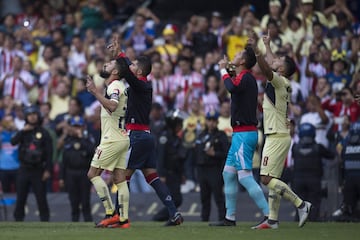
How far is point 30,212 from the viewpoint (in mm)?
23672

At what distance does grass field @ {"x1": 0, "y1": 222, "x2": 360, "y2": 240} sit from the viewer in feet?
47.6

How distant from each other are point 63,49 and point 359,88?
841 centimetres

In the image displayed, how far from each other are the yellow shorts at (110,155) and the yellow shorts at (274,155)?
1.97m

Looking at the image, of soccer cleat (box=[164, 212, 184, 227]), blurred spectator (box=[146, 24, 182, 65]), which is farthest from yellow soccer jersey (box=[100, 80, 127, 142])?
blurred spectator (box=[146, 24, 182, 65])

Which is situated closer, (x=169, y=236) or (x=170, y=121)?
(x=169, y=236)

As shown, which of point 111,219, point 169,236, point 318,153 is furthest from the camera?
point 318,153

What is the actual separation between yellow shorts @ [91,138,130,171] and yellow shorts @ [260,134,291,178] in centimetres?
197

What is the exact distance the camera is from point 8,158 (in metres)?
24.1

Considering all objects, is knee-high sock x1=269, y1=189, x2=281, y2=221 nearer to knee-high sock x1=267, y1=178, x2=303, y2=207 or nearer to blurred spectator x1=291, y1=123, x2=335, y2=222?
knee-high sock x1=267, y1=178, x2=303, y2=207

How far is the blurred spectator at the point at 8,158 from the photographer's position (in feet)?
78.9

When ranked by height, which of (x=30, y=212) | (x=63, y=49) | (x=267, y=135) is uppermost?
(x=63, y=49)

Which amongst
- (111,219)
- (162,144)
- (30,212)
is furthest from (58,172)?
(111,219)

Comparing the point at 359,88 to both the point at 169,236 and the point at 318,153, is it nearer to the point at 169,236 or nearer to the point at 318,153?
the point at 318,153

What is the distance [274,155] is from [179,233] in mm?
1969
